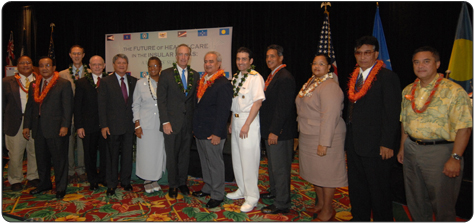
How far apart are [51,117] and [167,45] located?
12.4 feet

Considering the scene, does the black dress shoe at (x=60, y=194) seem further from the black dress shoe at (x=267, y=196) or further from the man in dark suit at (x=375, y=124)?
the man in dark suit at (x=375, y=124)

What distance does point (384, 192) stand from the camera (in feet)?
7.24

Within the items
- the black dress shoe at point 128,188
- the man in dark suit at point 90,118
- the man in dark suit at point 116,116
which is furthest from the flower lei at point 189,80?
the black dress shoe at point 128,188

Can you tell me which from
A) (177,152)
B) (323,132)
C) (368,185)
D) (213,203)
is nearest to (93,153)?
(177,152)

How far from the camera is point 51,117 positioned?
10.6 ft

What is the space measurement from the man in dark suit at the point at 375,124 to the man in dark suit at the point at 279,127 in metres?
0.59

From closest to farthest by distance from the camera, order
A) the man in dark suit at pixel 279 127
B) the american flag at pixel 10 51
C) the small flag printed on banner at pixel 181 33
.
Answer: the man in dark suit at pixel 279 127, the small flag printed on banner at pixel 181 33, the american flag at pixel 10 51

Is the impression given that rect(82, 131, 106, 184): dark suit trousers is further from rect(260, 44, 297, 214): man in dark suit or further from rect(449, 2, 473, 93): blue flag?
rect(449, 2, 473, 93): blue flag

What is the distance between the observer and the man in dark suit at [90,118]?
11.3 ft

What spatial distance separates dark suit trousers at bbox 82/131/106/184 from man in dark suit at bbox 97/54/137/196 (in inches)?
6.7

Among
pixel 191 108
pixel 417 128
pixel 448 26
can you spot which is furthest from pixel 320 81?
pixel 448 26

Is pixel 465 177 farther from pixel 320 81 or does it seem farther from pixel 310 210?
pixel 320 81

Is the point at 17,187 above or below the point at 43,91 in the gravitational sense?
below

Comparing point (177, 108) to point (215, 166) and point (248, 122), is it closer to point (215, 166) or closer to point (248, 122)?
point (215, 166)
